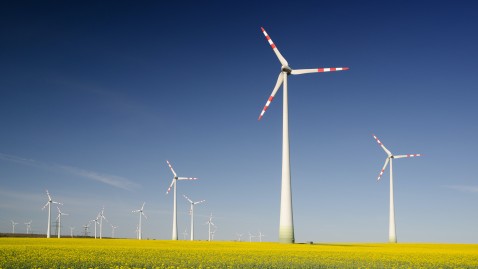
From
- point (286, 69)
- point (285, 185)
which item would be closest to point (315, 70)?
point (286, 69)

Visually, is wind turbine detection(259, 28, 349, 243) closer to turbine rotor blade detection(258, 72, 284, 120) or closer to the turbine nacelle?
turbine rotor blade detection(258, 72, 284, 120)

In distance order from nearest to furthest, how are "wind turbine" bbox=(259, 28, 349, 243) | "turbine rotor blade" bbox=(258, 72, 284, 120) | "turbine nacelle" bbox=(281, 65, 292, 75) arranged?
1. "wind turbine" bbox=(259, 28, 349, 243)
2. "turbine rotor blade" bbox=(258, 72, 284, 120)
3. "turbine nacelle" bbox=(281, 65, 292, 75)

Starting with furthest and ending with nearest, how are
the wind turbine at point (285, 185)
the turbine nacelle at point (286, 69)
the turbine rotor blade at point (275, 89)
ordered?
the turbine nacelle at point (286, 69) → the turbine rotor blade at point (275, 89) → the wind turbine at point (285, 185)

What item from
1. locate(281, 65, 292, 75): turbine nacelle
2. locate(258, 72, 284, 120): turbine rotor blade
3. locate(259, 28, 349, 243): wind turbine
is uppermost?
locate(281, 65, 292, 75): turbine nacelle

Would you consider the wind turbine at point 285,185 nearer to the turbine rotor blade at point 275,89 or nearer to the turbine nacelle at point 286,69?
the turbine rotor blade at point 275,89

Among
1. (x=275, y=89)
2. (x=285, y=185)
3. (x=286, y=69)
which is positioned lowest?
(x=285, y=185)

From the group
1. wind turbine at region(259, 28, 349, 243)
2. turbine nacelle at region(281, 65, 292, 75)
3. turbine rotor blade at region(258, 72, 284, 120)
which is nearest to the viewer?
wind turbine at region(259, 28, 349, 243)

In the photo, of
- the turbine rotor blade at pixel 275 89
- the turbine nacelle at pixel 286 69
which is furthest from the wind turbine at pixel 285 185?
the turbine nacelle at pixel 286 69

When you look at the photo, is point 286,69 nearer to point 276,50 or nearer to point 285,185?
point 276,50

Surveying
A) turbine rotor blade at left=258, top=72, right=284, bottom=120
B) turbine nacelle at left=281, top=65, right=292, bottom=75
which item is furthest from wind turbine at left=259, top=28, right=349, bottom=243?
turbine nacelle at left=281, top=65, right=292, bottom=75

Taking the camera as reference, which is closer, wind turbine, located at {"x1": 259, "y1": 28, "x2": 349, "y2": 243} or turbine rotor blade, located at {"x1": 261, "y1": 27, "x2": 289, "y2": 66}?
wind turbine, located at {"x1": 259, "y1": 28, "x2": 349, "y2": 243}

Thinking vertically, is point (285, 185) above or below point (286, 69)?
below

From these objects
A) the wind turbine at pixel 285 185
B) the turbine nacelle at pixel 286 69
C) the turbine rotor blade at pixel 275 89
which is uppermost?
the turbine nacelle at pixel 286 69

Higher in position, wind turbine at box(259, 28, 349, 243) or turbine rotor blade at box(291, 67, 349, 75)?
turbine rotor blade at box(291, 67, 349, 75)
